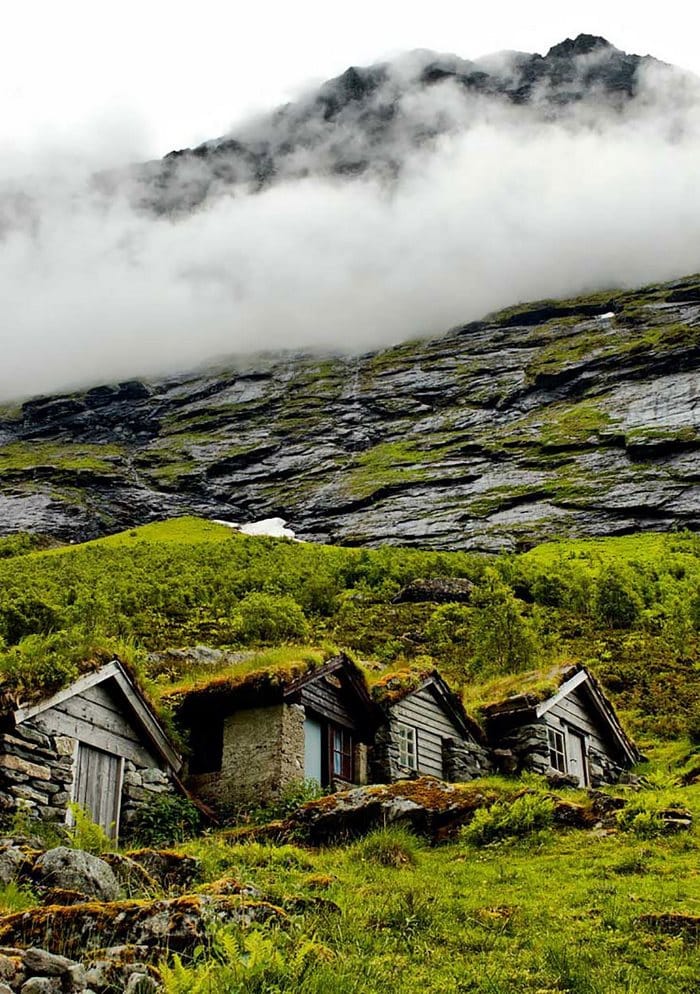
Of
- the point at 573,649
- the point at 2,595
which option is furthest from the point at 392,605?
the point at 2,595

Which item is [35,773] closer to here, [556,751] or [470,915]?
[470,915]

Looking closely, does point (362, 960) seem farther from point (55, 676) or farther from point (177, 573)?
point (177, 573)

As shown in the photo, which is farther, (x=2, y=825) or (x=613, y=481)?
A: (x=613, y=481)

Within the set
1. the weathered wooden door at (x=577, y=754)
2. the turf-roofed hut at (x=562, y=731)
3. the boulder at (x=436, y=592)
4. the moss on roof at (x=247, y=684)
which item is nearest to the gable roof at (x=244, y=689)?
the moss on roof at (x=247, y=684)

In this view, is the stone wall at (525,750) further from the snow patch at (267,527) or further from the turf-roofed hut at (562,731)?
the snow patch at (267,527)

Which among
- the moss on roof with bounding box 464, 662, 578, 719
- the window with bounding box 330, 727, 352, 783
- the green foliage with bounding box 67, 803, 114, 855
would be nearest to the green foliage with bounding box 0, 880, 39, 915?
the green foliage with bounding box 67, 803, 114, 855

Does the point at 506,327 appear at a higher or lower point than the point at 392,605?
higher

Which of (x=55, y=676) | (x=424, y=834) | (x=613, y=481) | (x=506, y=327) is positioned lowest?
(x=424, y=834)

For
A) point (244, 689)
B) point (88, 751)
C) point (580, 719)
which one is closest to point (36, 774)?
point (88, 751)

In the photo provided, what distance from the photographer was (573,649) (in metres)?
47.2

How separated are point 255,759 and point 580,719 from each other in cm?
1057

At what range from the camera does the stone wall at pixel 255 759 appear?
22.8m

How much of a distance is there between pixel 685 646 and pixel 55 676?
111 feet

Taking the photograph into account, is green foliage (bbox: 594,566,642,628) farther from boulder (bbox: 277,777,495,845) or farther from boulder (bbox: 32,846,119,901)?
boulder (bbox: 32,846,119,901)
